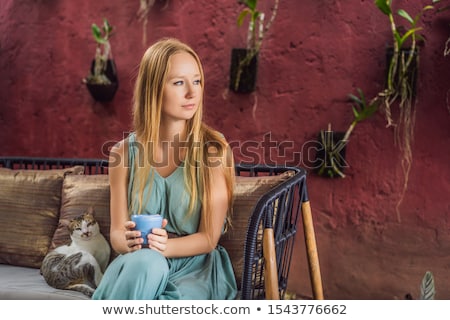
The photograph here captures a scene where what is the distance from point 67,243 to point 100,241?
142 millimetres

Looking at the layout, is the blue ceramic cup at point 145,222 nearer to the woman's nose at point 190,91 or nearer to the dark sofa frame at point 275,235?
the dark sofa frame at point 275,235

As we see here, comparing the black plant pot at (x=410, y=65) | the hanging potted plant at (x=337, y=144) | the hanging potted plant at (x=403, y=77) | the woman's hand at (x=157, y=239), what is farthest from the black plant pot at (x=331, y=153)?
the woman's hand at (x=157, y=239)

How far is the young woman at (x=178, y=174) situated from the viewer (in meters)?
1.89

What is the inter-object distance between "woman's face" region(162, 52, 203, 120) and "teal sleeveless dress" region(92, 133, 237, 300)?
0.66ft

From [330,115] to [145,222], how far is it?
1659 millimetres

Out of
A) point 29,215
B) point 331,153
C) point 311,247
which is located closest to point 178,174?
point 311,247

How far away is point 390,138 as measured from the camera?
9.70 feet

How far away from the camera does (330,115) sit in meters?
3.05

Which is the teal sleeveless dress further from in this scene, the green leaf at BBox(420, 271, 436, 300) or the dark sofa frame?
the green leaf at BBox(420, 271, 436, 300)

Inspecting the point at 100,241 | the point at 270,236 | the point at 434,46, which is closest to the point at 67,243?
the point at 100,241

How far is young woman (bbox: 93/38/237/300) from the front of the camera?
74.5 inches

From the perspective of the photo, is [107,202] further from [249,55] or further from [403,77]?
[403,77]

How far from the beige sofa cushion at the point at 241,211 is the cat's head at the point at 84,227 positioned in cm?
48
